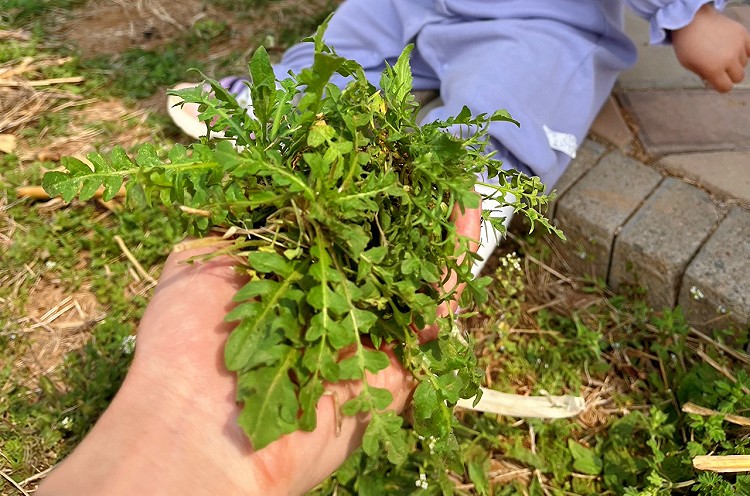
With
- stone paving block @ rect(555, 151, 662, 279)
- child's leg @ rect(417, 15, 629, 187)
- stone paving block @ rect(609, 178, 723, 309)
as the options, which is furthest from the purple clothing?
stone paving block @ rect(609, 178, 723, 309)

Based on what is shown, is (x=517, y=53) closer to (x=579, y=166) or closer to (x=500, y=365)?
(x=579, y=166)

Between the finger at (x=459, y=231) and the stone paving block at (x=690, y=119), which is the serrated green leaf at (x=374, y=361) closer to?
the finger at (x=459, y=231)

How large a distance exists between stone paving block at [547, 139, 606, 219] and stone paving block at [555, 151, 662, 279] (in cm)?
2

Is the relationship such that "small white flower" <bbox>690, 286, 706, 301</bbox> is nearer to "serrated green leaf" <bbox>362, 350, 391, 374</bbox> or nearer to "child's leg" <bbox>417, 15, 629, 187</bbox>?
"child's leg" <bbox>417, 15, 629, 187</bbox>

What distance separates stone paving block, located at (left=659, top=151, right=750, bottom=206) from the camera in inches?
84.7

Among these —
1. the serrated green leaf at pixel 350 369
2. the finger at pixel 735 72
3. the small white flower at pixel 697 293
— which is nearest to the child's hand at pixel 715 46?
the finger at pixel 735 72

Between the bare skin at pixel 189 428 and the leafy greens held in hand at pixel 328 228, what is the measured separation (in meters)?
0.06

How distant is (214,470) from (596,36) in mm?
2127

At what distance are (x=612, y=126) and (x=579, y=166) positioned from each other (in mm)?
298

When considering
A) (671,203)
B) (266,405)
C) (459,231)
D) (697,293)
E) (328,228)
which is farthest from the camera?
(671,203)

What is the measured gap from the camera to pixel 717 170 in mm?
2223

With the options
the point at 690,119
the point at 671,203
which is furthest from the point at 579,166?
the point at 690,119

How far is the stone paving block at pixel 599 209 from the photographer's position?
2.09 meters

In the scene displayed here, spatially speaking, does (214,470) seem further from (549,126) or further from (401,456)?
(549,126)
